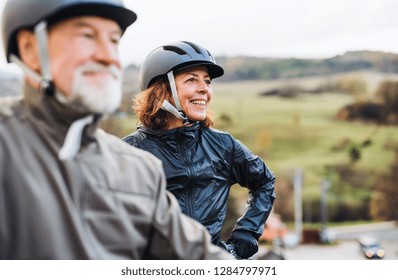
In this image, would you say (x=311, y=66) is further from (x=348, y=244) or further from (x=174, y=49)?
(x=174, y=49)

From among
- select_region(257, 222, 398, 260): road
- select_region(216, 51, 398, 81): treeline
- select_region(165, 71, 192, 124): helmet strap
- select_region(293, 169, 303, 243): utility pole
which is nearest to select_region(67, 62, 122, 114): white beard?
select_region(165, 71, 192, 124): helmet strap

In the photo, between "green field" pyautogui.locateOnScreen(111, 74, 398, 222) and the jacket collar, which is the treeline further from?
the jacket collar

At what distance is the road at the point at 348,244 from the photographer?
35459 mm

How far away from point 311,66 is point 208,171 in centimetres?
5180

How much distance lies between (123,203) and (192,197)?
1809 mm

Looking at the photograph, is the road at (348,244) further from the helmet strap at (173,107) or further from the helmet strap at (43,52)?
the helmet strap at (43,52)

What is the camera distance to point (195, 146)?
4.89 meters

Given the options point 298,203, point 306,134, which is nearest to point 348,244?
point 298,203

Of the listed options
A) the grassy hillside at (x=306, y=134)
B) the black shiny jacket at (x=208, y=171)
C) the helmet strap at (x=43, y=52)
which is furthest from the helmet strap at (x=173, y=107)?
the grassy hillside at (x=306, y=134)

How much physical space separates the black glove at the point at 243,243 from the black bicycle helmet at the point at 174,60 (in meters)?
1.13

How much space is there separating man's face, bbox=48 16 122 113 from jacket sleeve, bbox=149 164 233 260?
0.47 meters

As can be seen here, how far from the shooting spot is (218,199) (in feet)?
15.9

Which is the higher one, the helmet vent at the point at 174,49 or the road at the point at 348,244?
the helmet vent at the point at 174,49
